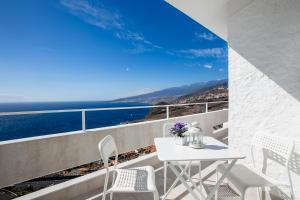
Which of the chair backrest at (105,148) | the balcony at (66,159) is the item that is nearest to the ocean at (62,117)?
the balcony at (66,159)

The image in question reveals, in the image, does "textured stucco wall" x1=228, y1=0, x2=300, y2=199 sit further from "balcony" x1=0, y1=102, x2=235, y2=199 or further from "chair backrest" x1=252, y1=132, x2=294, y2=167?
"balcony" x1=0, y1=102, x2=235, y2=199

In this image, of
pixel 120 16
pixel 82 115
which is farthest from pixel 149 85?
pixel 82 115

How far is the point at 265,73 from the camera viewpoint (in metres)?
2.35

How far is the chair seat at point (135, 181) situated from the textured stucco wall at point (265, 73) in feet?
4.21

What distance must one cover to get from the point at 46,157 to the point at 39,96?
1354 inches

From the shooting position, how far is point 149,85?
29.0 m

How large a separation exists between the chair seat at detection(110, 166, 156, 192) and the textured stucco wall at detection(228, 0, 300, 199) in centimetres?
128

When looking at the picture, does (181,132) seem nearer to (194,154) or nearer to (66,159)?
(194,154)

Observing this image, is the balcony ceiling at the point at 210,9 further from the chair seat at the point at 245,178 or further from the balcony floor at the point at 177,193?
the balcony floor at the point at 177,193

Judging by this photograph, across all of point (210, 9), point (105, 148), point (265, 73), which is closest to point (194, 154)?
point (105, 148)

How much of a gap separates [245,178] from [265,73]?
1161 millimetres

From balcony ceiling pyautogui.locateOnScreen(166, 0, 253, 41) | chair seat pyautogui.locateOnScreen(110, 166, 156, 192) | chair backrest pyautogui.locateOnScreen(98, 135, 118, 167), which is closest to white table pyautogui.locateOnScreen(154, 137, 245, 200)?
chair seat pyautogui.locateOnScreen(110, 166, 156, 192)

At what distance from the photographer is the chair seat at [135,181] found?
5.77ft

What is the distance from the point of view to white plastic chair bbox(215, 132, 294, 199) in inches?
71.3
